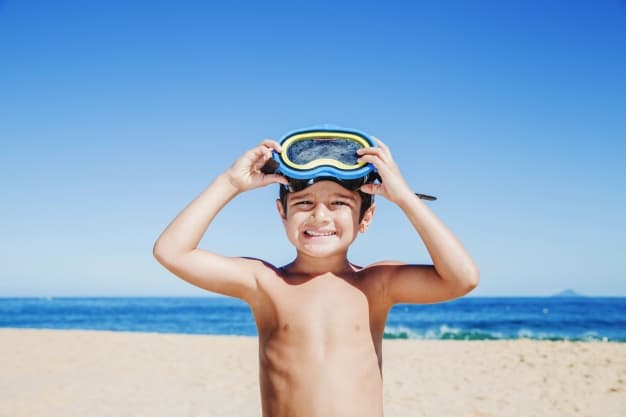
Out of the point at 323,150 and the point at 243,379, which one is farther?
the point at 243,379

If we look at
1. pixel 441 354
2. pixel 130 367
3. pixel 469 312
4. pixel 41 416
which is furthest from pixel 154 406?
pixel 469 312

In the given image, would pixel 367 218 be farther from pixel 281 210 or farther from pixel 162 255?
pixel 162 255

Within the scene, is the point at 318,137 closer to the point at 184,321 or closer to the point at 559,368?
the point at 559,368

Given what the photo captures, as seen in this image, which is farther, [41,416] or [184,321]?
[184,321]

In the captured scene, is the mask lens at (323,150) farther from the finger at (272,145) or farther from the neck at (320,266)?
the neck at (320,266)

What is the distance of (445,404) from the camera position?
7.26 metres

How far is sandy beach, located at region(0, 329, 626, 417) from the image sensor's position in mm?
7164

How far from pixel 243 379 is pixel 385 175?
23.3 feet

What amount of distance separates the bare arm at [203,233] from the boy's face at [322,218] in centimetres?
16

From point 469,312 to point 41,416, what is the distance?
33925 millimetres

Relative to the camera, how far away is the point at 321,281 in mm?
2703

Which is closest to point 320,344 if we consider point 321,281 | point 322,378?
point 322,378

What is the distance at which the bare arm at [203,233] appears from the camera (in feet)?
8.32

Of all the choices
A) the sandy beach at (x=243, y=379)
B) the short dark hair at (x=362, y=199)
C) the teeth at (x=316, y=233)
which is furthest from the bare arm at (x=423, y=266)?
the sandy beach at (x=243, y=379)
